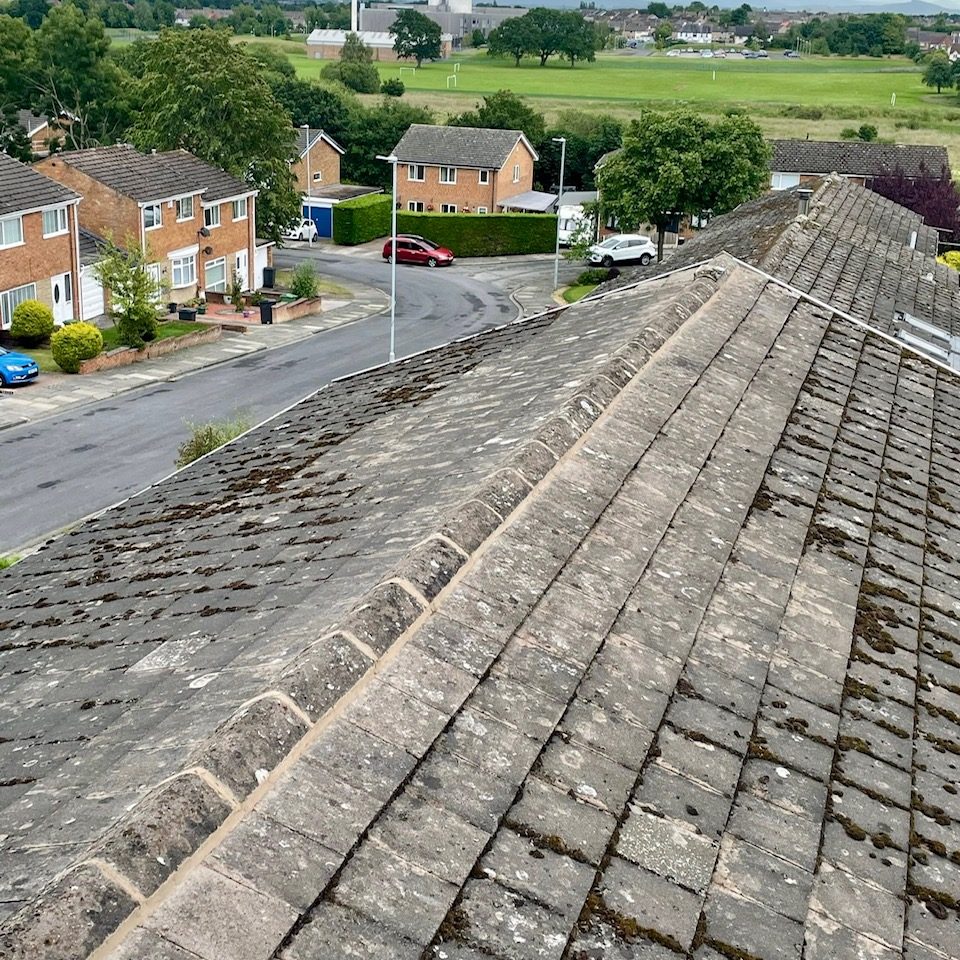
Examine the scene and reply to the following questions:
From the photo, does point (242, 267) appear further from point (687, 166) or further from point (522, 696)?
point (522, 696)

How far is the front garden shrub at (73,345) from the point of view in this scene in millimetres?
42094

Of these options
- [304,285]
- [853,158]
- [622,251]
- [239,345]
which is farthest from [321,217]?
[853,158]

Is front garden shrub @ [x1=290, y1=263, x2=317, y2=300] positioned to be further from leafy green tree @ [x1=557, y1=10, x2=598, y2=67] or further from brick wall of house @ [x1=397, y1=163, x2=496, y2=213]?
leafy green tree @ [x1=557, y1=10, x2=598, y2=67]

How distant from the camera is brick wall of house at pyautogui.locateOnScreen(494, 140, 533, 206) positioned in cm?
7831

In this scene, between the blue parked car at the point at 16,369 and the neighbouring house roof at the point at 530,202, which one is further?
the neighbouring house roof at the point at 530,202

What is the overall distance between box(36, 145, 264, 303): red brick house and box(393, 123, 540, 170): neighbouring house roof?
75.3 ft

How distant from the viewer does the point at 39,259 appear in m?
A: 45.9

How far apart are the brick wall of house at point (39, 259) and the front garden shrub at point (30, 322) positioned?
112 cm

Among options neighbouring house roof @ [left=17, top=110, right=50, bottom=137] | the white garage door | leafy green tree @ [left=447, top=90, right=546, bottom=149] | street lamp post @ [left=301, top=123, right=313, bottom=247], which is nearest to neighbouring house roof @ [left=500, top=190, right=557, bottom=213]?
leafy green tree @ [left=447, top=90, right=546, bottom=149]

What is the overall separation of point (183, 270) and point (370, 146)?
120ft

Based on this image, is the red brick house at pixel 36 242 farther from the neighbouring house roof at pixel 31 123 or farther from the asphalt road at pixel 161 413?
the neighbouring house roof at pixel 31 123

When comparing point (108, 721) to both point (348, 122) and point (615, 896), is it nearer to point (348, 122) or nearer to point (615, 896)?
point (615, 896)

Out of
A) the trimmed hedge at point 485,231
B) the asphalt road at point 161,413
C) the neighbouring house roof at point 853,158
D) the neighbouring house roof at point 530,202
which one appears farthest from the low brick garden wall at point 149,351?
the neighbouring house roof at point 853,158

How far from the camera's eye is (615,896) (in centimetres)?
507
